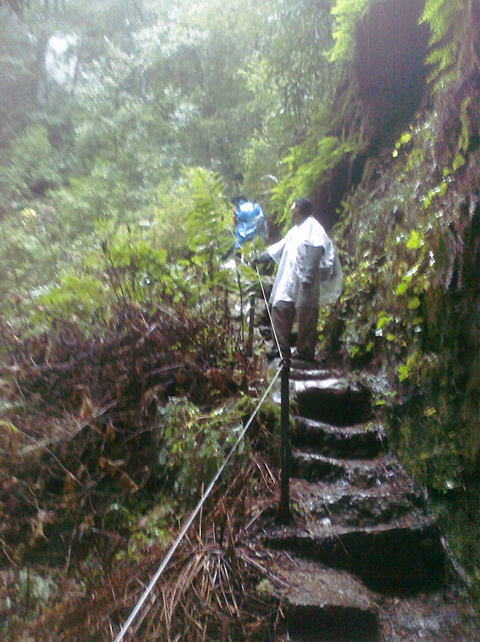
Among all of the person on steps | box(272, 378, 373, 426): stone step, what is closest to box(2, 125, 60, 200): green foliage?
the person on steps

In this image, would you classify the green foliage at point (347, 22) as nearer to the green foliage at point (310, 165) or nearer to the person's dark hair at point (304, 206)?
the green foliage at point (310, 165)

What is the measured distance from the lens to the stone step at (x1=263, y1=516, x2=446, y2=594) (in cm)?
294

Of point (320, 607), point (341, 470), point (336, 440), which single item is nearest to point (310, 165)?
point (336, 440)

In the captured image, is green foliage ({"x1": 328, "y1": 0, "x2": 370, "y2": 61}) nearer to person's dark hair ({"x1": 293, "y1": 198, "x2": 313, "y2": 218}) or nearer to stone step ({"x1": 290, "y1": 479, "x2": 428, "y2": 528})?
person's dark hair ({"x1": 293, "y1": 198, "x2": 313, "y2": 218})

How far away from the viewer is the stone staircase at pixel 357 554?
2584 mm

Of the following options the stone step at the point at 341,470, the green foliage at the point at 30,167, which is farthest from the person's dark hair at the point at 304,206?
the green foliage at the point at 30,167

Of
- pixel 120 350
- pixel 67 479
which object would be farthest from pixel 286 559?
pixel 120 350

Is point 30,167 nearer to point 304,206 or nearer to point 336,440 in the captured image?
point 304,206

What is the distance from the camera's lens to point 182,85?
13.2 meters

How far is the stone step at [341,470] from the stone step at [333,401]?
23.9 inches

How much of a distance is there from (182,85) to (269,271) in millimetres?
8219

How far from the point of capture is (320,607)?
2.53 metres

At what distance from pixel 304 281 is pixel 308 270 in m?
0.13

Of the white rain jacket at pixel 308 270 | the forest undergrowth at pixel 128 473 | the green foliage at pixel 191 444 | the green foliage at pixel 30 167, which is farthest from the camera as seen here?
the green foliage at pixel 30 167
